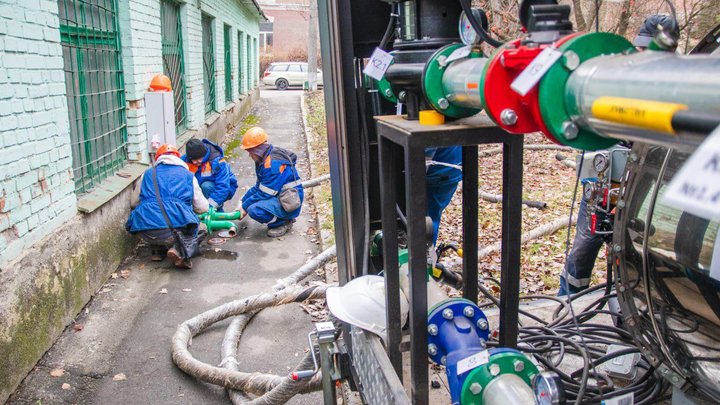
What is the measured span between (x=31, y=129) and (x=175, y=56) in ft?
20.4

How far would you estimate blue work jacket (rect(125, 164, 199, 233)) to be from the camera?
6.01m

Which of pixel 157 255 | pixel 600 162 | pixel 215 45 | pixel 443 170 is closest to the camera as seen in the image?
pixel 600 162

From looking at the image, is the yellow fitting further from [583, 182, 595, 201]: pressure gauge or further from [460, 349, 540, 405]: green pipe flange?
[583, 182, 595, 201]: pressure gauge

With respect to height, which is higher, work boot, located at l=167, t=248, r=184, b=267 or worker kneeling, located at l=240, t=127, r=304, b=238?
worker kneeling, located at l=240, t=127, r=304, b=238

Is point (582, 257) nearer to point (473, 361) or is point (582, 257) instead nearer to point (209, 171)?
point (473, 361)

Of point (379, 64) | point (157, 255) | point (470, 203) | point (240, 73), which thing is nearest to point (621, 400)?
point (470, 203)

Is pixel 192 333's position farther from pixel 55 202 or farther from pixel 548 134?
pixel 548 134

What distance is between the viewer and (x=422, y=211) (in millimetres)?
1672

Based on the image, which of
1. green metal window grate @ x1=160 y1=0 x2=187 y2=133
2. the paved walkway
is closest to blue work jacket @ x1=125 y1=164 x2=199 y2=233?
the paved walkway

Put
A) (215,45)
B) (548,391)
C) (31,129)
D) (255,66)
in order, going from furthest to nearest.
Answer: (255,66) < (215,45) < (31,129) < (548,391)

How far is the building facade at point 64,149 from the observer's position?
3.89 meters

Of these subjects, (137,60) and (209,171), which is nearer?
(137,60)

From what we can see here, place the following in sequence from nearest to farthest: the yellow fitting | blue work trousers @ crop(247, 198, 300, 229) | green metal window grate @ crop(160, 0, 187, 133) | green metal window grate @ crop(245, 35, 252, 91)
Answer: the yellow fitting < blue work trousers @ crop(247, 198, 300, 229) < green metal window grate @ crop(160, 0, 187, 133) < green metal window grate @ crop(245, 35, 252, 91)

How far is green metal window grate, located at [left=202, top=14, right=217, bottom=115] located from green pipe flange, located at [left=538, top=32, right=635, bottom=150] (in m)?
12.8
